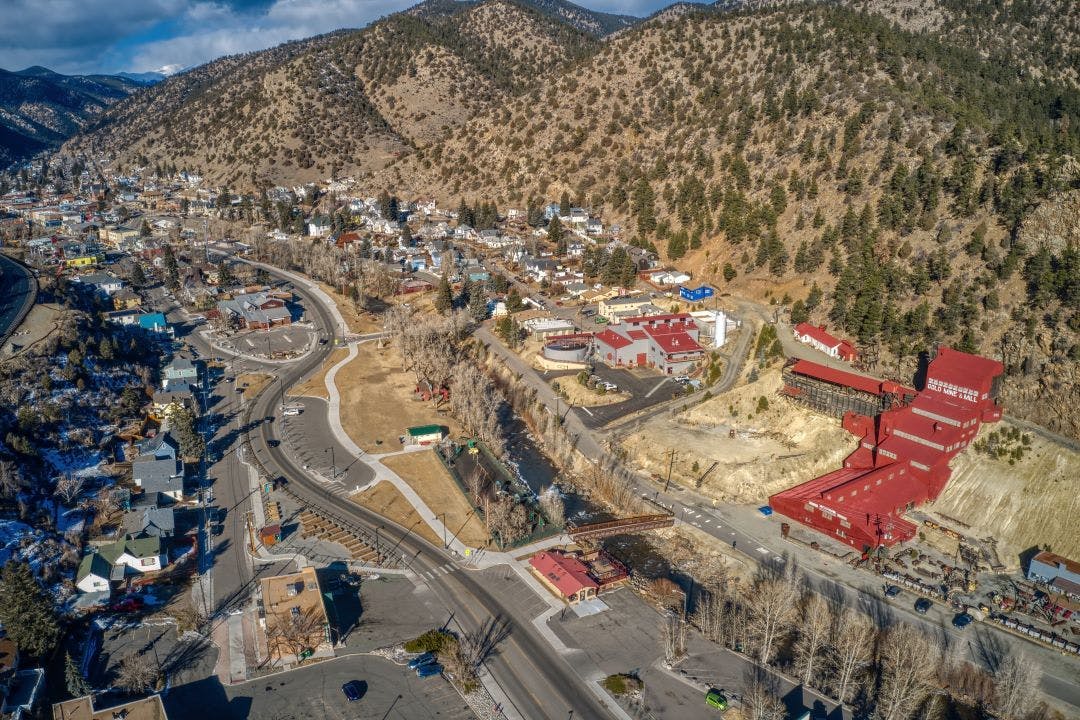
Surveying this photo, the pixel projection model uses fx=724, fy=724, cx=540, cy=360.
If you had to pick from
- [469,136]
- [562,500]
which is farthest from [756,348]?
[469,136]

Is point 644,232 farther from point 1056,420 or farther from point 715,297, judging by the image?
point 1056,420

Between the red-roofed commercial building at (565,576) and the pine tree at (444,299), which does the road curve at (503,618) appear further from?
the pine tree at (444,299)

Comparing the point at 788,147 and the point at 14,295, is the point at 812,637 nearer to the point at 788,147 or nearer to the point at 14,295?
the point at 788,147

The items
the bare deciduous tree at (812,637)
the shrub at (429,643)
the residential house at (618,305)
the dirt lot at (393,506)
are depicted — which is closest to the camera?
the bare deciduous tree at (812,637)

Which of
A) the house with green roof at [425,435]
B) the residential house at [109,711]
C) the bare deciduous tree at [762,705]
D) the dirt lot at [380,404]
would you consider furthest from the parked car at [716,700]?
the dirt lot at [380,404]

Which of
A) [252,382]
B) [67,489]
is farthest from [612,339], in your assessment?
[67,489]

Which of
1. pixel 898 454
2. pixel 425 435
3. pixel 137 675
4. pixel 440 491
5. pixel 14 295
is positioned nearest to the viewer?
pixel 137 675

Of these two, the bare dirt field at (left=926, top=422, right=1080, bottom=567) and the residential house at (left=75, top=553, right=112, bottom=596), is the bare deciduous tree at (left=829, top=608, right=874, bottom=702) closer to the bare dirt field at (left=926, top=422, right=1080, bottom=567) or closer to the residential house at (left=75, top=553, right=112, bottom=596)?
the bare dirt field at (left=926, top=422, right=1080, bottom=567)
